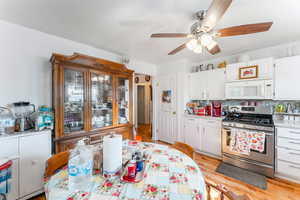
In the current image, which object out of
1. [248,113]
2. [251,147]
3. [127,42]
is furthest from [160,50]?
[251,147]

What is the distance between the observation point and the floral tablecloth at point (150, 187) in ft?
2.48

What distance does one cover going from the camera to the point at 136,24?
5.99 ft

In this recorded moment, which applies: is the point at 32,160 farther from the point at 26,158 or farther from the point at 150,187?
the point at 150,187

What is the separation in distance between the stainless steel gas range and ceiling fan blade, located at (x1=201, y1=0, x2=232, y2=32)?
80.1 inches

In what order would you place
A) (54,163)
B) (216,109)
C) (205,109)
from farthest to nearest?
(205,109), (216,109), (54,163)

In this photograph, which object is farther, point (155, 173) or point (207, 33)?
point (207, 33)

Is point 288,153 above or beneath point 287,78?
beneath

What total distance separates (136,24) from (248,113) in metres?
2.89

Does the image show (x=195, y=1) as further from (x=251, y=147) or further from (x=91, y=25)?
(x=251, y=147)

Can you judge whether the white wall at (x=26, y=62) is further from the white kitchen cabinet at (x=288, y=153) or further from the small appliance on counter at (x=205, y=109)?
the white kitchen cabinet at (x=288, y=153)

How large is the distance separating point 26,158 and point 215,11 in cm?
263

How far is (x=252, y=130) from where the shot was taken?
231 cm

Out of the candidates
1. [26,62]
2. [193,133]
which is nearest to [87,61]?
[26,62]

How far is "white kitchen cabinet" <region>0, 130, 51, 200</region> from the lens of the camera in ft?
4.97
